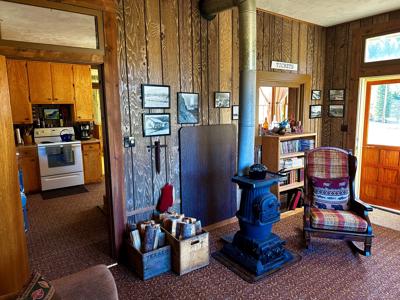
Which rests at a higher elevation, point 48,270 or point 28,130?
point 28,130

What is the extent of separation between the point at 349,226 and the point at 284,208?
1.35 meters

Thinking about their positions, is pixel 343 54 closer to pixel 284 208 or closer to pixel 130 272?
pixel 284 208

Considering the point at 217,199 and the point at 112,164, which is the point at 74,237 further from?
the point at 217,199

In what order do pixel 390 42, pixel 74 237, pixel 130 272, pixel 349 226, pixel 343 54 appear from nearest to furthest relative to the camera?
pixel 130 272 → pixel 349 226 → pixel 74 237 → pixel 390 42 → pixel 343 54

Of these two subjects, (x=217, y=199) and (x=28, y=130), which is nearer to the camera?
(x=217, y=199)

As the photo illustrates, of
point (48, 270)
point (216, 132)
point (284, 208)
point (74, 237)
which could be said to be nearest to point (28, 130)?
point (74, 237)

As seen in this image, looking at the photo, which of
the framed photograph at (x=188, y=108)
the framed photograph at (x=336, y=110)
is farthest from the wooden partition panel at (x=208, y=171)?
the framed photograph at (x=336, y=110)

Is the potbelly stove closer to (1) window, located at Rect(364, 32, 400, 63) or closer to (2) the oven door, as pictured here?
(1) window, located at Rect(364, 32, 400, 63)

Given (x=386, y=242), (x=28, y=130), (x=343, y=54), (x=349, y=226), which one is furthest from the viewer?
(x=28, y=130)

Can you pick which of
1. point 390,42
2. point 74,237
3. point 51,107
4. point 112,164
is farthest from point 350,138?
point 51,107

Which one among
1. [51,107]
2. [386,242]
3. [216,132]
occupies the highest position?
[51,107]

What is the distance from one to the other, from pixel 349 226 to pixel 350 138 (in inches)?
80.9

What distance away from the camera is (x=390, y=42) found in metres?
3.88

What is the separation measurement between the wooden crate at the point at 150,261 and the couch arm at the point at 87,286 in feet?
2.90
